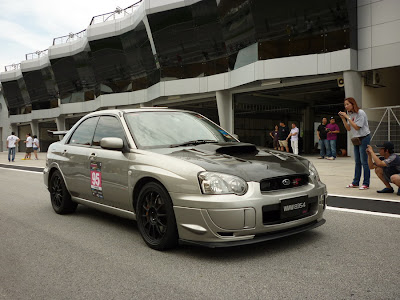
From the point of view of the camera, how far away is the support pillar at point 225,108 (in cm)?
2369

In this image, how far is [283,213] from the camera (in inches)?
143

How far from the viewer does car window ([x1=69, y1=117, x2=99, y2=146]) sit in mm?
5475

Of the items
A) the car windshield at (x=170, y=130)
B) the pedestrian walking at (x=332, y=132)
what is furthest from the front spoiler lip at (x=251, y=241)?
the pedestrian walking at (x=332, y=132)

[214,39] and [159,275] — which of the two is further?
[214,39]

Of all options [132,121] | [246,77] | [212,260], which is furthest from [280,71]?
[212,260]

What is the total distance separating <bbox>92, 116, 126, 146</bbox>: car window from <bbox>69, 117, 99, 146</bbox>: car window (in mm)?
166

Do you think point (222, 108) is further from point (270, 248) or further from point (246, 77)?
point (270, 248)

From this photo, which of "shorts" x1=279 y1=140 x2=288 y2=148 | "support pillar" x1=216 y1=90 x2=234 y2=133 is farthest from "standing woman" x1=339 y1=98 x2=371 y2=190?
"support pillar" x1=216 y1=90 x2=234 y2=133

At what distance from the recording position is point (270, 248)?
12.8 ft

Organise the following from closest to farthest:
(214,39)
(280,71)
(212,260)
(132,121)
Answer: (212,260) < (132,121) < (280,71) < (214,39)

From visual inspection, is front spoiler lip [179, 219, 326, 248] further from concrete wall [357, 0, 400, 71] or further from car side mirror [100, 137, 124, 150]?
concrete wall [357, 0, 400, 71]

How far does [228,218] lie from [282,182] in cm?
70

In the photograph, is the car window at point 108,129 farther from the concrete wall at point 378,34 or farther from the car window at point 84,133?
the concrete wall at point 378,34

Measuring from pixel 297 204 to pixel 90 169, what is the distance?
2793 millimetres
